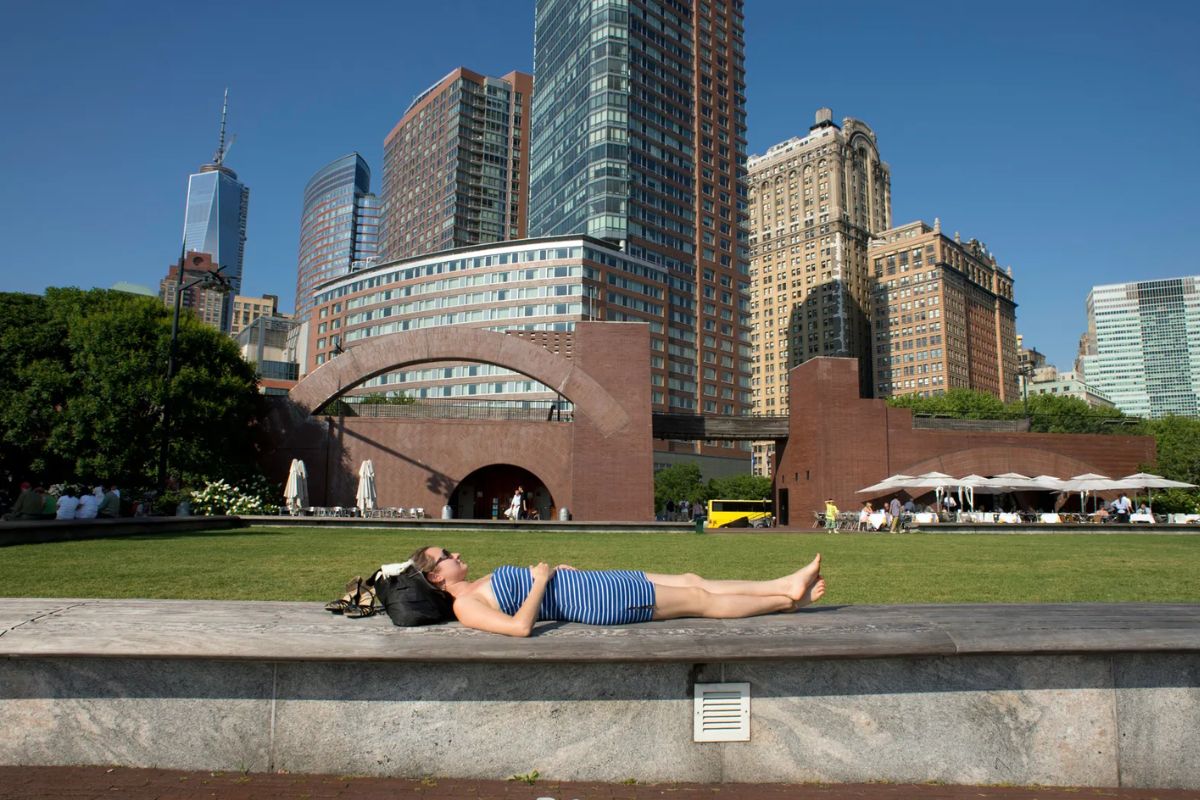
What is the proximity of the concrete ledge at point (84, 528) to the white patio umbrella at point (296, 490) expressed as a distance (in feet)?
28.9

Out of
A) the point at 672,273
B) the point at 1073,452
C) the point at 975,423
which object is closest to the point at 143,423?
the point at 975,423

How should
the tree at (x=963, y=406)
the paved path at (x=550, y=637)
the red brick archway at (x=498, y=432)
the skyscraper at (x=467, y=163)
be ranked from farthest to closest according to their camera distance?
the skyscraper at (x=467, y=163), the tree at (x=963, y=406), the red brick archway at (x=498, y=432), the paved path at (x=550, y=637)

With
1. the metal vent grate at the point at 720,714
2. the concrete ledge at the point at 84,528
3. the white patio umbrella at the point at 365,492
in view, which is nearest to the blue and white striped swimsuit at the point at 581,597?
the metal vent grate at the point at 720,714

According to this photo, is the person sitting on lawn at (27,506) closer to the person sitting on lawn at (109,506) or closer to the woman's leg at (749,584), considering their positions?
the person sitting on lawn at (109,506)

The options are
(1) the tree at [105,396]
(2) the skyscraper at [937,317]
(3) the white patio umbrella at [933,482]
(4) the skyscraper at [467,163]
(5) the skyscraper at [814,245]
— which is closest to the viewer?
(1) the tree at [105,396]

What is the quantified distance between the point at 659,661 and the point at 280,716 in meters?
1.84

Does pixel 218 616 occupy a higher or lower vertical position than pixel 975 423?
lower

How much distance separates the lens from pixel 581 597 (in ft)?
14.1

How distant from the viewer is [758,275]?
14725 cm

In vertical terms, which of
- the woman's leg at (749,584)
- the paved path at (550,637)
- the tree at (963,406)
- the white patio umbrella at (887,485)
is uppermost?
the tree at (963,406)

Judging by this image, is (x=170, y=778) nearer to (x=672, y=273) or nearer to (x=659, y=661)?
(x=659, y=661)

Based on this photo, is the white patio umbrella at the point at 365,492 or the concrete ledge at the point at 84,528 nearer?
the concrete ledge at the point at 84,528

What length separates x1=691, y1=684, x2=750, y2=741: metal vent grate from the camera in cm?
379

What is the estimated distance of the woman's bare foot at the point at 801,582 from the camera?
183 inches
